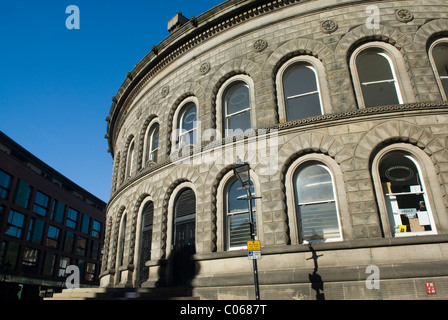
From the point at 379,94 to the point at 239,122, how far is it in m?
5.79

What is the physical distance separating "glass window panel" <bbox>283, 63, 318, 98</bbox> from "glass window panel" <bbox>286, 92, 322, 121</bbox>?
0.34 meters

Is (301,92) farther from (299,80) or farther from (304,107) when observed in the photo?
(304,107)

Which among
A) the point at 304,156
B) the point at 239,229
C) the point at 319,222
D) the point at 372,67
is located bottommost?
the point at 319,222

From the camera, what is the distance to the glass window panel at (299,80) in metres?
13.2

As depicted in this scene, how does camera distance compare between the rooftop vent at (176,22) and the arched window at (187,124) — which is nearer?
the arched window at (187,124)

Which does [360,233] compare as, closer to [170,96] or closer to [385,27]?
[385,27]

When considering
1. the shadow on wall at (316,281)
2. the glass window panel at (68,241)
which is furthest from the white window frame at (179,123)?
the glass window panel at (68,241)

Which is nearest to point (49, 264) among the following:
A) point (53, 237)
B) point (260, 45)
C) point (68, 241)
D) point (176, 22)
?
point (53, 237)

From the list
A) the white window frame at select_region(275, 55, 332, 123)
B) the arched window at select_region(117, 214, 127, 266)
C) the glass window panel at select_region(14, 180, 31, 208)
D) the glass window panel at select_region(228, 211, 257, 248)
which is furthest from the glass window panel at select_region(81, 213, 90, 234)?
the white window frame at select_region(275, 55, 332, 123)

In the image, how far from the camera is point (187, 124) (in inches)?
645

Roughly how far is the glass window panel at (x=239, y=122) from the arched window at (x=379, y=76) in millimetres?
4567

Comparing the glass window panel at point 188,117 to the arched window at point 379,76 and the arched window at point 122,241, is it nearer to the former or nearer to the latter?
the arched window at point 122,241

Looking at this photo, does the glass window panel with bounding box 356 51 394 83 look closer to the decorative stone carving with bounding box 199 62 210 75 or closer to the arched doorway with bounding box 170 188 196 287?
the decorative stone carving with bounding box 199 62 210 75

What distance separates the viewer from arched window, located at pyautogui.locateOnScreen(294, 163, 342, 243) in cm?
1082
